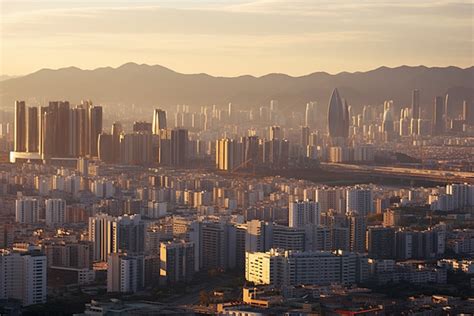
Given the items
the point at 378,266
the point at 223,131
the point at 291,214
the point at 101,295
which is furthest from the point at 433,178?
the point at 101,295

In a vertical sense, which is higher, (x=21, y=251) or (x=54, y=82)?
(x=54, y=82)

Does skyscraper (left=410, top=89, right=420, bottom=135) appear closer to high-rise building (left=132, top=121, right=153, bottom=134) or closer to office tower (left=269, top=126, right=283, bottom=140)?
office tower (left=269, top=126, right=283, bottom=140)

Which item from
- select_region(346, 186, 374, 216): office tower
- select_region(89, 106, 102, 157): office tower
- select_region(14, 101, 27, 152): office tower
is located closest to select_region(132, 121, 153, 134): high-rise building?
select_region(89, 106, 102, 157): office tower

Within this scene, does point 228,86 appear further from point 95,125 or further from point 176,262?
point 176,262

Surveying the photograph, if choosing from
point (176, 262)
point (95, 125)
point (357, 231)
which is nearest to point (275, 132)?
point (95, 125)

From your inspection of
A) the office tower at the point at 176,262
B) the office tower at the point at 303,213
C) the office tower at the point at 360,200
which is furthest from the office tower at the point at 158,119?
the office tower at the point at 176,262

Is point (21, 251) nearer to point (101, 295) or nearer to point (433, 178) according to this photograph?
point (101, 295)
